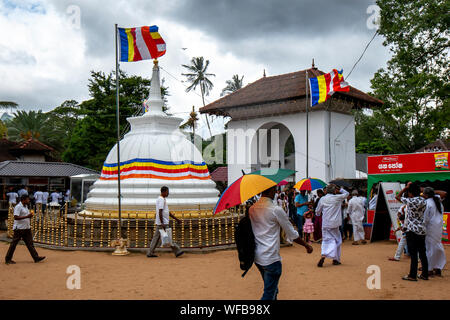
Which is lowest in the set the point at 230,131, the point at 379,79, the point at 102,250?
the point at 102,250

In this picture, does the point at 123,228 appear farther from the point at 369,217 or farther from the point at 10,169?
the point at 10,169

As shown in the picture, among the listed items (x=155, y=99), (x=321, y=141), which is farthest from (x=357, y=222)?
(x=321, y=141)

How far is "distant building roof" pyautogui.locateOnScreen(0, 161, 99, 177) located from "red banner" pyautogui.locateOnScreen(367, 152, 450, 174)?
15.4 metres

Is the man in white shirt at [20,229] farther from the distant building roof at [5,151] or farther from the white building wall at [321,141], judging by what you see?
the distant building roof at [5,151]

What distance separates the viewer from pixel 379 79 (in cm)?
1738

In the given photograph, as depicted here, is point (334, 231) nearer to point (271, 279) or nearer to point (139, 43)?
point (271, 279)

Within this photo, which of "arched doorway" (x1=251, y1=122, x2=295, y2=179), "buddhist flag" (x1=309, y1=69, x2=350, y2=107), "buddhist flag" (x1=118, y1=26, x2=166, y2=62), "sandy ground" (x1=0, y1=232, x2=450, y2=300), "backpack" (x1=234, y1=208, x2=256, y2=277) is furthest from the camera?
"arched doorway" (x1=251, y1=122, x2=295, y2=179)

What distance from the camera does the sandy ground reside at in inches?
223

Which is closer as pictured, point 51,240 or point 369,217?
point 51,240

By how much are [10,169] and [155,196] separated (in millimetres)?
11060

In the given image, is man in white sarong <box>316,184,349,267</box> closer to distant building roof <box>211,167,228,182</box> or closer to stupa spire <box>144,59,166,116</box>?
stupa spire <box>144,59,166,116</box>

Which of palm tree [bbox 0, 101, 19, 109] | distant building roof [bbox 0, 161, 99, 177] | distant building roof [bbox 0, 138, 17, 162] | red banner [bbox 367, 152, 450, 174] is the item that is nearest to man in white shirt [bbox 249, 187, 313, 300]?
red banner [bbox 367, 152, 450, 174]
